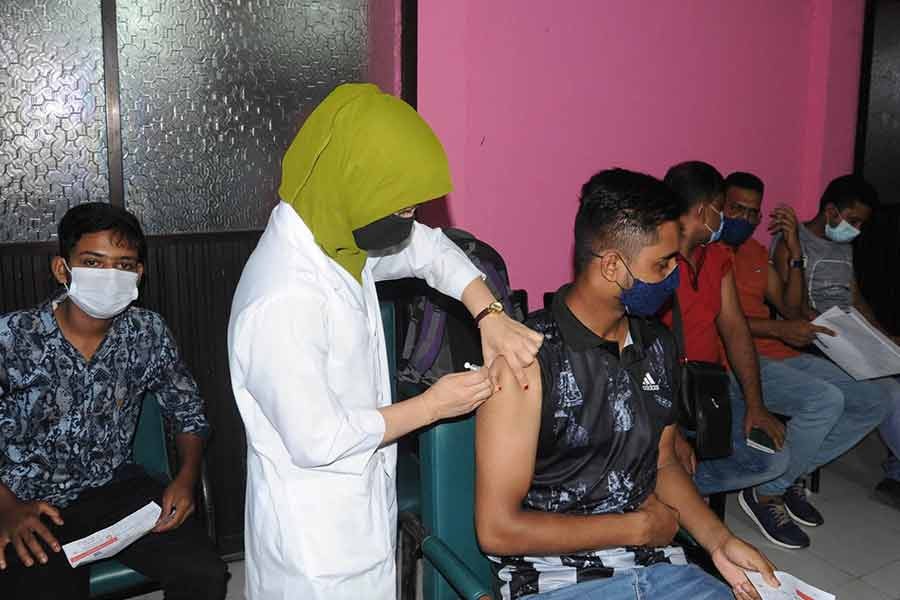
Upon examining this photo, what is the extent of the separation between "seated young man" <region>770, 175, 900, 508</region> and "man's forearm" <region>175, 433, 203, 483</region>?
8.36 feet

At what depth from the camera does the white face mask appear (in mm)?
1938

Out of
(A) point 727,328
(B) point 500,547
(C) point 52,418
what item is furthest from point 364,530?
(A) point 727,328

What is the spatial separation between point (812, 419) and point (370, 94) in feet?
7.49

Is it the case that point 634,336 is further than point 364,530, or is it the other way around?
point 634,336

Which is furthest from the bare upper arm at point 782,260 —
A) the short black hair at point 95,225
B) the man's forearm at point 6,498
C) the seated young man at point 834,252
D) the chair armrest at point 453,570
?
the man's forearm at point 6,498

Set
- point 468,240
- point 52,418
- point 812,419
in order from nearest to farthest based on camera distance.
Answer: point 52,418, point 468,240, point 812,419

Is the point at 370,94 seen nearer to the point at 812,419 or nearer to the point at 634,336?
the point at 634,336

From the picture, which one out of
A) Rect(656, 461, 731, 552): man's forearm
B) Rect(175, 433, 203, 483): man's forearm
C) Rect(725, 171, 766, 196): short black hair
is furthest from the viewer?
Rect(725, 171, 766, 196): short black hair

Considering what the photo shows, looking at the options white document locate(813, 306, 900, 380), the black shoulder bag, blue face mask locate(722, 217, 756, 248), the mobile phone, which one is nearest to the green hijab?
the black shoulder bag

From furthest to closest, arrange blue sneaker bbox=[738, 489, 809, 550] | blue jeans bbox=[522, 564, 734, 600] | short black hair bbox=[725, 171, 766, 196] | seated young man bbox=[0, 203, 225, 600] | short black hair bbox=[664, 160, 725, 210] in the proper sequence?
short black hair bbox=[725, 171, 766, 196] < blue sneaker bbox=[738, 489, 809, 550] < short black hair bbox=[664, 160, 725, 210] < seated young man bbox=[0, 203, 225, 600] < blue jeans bbox=[522, 564, 734, 600]

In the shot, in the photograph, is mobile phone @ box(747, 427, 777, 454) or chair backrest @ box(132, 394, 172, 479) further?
mobile phone @ box(747, 427, 777, 454)

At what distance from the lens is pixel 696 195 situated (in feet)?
8.95

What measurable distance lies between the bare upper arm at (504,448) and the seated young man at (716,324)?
119 centimetres

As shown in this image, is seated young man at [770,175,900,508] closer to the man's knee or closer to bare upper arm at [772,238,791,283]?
bare upper arm at [772,238,791,283]
